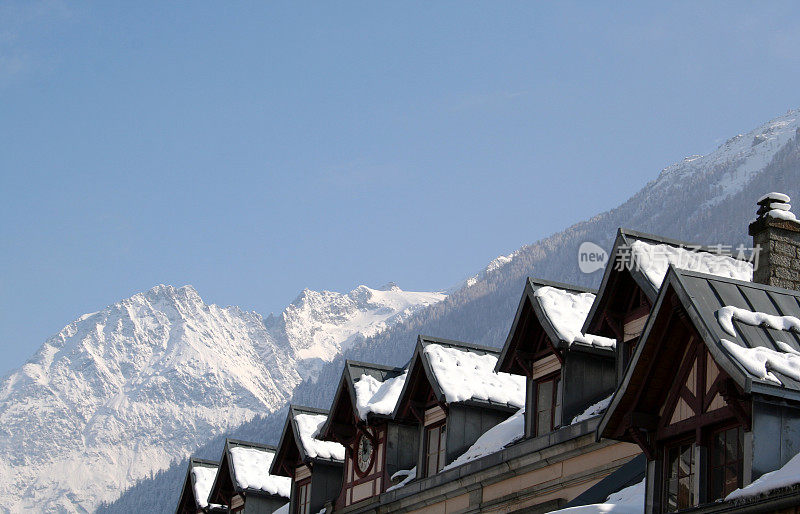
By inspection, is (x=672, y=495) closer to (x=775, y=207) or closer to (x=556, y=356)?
(x=775, y=207)

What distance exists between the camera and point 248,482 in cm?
4053

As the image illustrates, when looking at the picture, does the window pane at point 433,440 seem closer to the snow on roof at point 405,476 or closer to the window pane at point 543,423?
the snow on roof at point 405,476

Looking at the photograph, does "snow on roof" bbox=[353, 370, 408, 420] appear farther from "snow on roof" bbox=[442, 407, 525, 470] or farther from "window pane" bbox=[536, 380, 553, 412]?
"window pane" bbox=[536, 380, 553, 412]

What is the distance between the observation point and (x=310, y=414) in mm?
38469

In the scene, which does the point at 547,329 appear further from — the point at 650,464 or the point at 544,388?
the point at 650,464

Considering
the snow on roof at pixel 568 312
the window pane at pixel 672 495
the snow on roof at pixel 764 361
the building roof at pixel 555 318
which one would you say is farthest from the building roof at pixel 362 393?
the snow on roof at pixel 764 361

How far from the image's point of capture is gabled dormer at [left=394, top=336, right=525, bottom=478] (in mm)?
29641

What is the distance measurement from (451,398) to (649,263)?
701 centimetres

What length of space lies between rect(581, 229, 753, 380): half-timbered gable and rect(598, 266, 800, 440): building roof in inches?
180

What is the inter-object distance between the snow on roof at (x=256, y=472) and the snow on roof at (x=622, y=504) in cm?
2005

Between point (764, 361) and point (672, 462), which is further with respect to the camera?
point (672, 462)

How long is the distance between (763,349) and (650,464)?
266cm

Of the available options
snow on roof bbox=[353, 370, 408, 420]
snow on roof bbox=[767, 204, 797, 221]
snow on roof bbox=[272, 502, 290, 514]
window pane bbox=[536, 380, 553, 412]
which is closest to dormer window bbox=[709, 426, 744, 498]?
snow on roof bbox=[767, 204, 797, 221]

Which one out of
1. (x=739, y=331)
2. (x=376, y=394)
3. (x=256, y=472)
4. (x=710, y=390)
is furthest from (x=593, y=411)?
(x=256, y=472)
